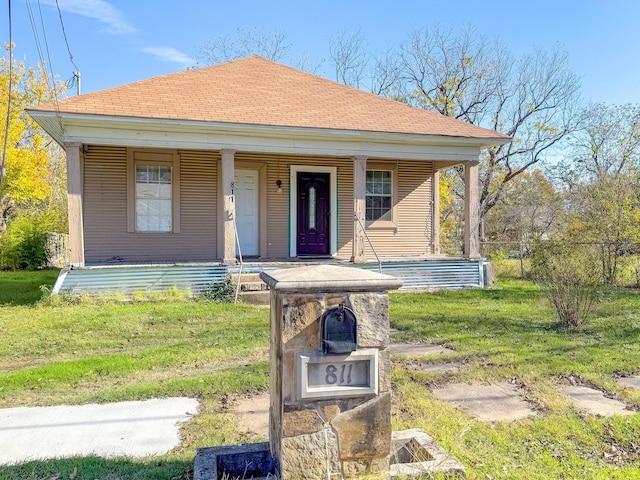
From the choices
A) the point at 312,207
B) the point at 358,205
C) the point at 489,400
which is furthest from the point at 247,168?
the point at 489,400

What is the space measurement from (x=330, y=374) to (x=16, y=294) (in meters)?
10.0

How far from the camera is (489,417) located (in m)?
3.86

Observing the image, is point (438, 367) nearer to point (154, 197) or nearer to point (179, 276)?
point (179, 276)

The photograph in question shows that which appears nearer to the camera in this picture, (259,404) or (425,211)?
(259,404)

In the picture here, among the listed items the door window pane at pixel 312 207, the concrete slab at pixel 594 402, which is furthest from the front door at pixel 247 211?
the concrete slab at pixel 594 402

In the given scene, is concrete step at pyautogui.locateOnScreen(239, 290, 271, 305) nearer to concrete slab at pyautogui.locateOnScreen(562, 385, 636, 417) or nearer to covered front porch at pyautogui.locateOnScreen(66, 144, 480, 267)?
covered front porch at pyautogui.locateOnScreen(66, 144, 480, 267)

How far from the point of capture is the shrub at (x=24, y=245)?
15.7m

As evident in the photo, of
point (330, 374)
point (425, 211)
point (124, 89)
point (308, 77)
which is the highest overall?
point (308, 77)

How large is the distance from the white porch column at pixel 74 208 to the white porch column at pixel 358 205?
545 centimetres

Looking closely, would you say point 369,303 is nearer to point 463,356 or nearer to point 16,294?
point 463,356

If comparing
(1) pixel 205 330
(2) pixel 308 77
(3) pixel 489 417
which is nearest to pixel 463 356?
(3) pixel 489 417

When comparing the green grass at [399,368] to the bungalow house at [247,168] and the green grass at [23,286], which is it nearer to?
the green grass at [23,286]

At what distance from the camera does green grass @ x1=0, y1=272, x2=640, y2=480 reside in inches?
122

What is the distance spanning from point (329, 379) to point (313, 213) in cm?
977
